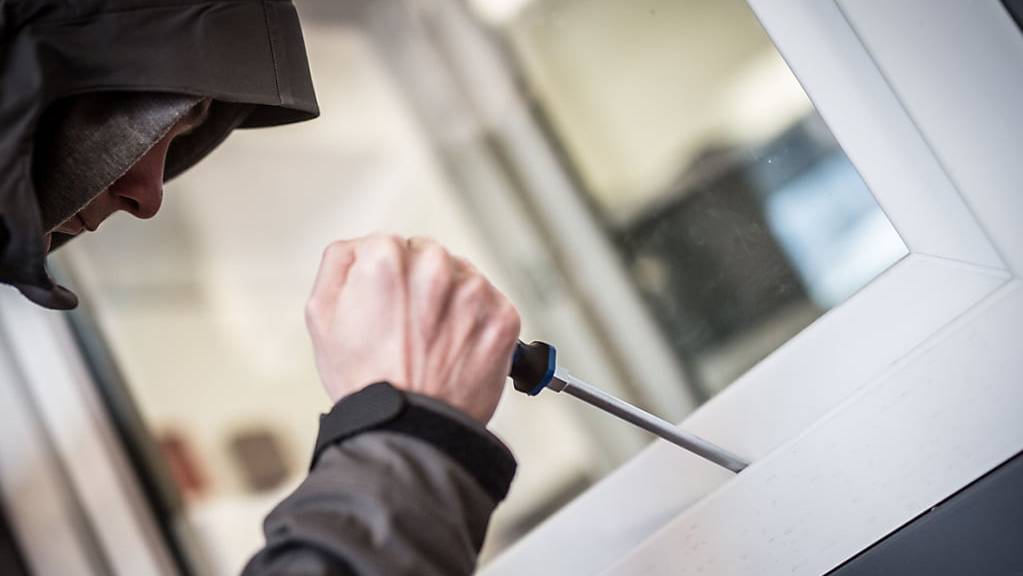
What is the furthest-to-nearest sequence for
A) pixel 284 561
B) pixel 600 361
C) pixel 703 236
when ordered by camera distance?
1. pixel 600 361
2. pixel 703 236
3. pixel 284 561

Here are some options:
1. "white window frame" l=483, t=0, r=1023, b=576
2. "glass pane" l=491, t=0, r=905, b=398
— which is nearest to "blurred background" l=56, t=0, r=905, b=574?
"glass pane" l=491, t=0, r=905, b=398

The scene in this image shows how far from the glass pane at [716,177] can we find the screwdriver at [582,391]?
0.12 meters

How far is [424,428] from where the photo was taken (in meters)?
0.51

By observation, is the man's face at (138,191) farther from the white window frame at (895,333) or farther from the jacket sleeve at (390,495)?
the white window frame at (895,333)

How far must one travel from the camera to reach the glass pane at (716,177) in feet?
2.60

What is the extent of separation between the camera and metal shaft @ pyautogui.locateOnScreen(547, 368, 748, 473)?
677 millimetres

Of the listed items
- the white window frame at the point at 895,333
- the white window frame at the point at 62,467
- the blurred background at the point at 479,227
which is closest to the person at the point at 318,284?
the white window frame at the point at 895,333

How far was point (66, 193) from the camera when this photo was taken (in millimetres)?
711

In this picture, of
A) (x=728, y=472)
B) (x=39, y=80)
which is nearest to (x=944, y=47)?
(x=728, y=472)

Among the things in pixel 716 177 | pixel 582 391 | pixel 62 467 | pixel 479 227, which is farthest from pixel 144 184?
pixel 479 227

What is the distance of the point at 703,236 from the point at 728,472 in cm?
32

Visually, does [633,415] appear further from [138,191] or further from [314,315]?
[138,191]

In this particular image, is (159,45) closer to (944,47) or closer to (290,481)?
(944,47)

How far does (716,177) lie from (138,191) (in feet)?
1.94
